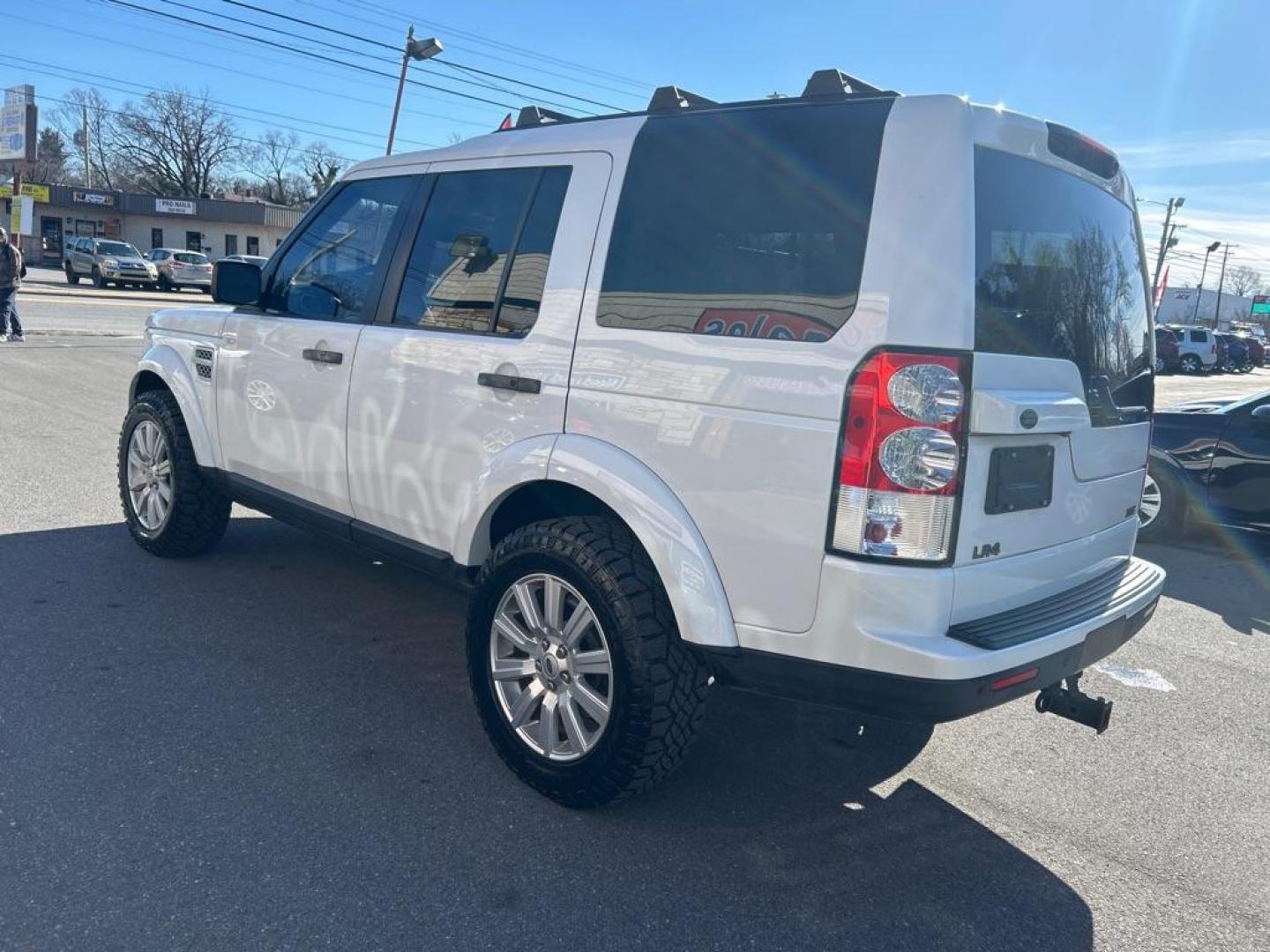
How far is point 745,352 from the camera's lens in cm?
266

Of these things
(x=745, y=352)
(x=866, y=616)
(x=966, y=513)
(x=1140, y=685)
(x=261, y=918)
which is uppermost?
(x=745, y=352)

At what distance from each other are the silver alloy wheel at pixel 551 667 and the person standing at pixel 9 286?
48.0 feet

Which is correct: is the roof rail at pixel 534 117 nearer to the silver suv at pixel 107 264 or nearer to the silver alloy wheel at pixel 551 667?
the silver alloy wheel at pixel 551 667

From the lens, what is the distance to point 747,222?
279 cm

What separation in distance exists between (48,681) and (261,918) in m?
1.82

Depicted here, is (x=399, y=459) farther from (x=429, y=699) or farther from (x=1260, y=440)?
(x=1260, y=440)

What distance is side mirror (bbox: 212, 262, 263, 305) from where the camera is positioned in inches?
181

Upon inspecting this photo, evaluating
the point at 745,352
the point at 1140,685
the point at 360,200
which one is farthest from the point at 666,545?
the point at 1140,685

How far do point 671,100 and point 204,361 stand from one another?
9.53 ft

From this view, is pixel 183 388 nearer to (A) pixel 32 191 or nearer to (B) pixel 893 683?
(B) pixel 893 683

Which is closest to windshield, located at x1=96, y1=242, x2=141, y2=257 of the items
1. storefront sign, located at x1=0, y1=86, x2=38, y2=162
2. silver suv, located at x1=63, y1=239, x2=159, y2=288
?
silver suv, located at x1=63, y1=239, x2=159, y2=288

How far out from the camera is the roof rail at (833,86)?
A: 2807 mm

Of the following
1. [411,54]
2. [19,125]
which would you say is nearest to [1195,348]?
[411,54]

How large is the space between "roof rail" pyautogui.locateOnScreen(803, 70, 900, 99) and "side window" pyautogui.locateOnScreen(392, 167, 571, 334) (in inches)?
34.8
